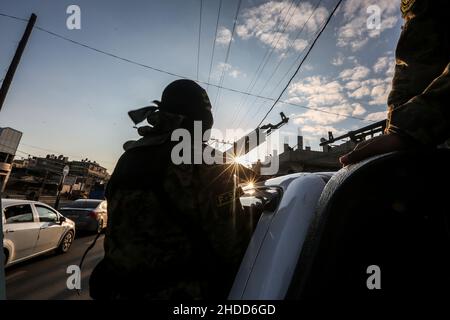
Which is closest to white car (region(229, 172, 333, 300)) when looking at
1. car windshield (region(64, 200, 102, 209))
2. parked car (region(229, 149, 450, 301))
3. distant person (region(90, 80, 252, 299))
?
parked car (region(229, 149, 450, 301))

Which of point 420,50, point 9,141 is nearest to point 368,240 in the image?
point 420,50

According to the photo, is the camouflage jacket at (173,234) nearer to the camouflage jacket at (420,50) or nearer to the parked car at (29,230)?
the camouflage jacket at (420,50)

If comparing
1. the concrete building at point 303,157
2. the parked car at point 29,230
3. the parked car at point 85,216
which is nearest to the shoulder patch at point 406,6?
the parked car at point 29,230

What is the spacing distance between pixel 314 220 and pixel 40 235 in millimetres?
7879

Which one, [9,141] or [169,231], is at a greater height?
[9,141]

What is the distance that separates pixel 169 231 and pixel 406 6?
6.14 ft

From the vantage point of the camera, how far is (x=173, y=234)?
1217mm

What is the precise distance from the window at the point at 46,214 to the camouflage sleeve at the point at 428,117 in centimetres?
831

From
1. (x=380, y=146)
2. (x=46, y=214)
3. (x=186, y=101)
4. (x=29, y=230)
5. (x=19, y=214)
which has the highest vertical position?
(x=186, y=101)

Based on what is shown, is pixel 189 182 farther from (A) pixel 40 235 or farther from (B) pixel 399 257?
(A) pixel 40 235

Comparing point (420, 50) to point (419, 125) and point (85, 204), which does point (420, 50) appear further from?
point (85, 204)

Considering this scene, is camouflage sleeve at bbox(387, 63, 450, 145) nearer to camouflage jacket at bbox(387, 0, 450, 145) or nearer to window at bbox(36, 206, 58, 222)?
camouflage jacket at bbox(387, 0, 450, 145)

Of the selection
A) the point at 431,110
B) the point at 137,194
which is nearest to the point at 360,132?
the point at 431,110

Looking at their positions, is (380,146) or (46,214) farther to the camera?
(46,214)
